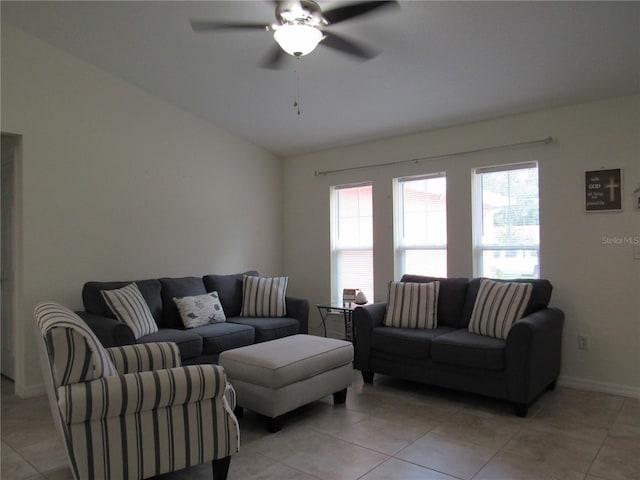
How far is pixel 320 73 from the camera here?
12.3 ft

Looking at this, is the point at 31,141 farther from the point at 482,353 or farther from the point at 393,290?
the point at 482,353

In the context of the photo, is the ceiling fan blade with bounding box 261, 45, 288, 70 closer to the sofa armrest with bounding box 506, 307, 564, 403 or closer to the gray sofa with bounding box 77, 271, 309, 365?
the gray sofa with bounding box 77, 271, 309, 365

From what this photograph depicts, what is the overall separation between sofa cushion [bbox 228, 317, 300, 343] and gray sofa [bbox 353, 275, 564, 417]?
74cm

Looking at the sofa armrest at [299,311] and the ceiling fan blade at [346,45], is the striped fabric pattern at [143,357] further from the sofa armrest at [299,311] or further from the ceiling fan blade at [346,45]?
the ceiling fan blade at [346,45]

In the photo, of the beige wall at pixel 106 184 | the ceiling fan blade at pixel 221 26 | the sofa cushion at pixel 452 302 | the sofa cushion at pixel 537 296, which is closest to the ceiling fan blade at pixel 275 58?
the ceiling fan blade at pixel 221 26

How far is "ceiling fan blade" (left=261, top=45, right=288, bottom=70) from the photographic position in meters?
2.90

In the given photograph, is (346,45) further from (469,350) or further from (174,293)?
(174,293)

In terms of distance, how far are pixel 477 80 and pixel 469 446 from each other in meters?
2.65

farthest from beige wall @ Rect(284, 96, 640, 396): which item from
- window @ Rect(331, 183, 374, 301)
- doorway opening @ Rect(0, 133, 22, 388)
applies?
doorway opening @ Rect(0, 133, 22, 388)

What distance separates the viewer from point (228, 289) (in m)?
4.71

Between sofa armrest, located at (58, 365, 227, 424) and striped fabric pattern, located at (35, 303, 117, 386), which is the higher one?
striped fabric pattern, located at (35, 303, 117, 386)

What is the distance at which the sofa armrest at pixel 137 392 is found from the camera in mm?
1919

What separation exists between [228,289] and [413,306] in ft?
6.25

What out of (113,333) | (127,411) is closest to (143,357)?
(127,411)
